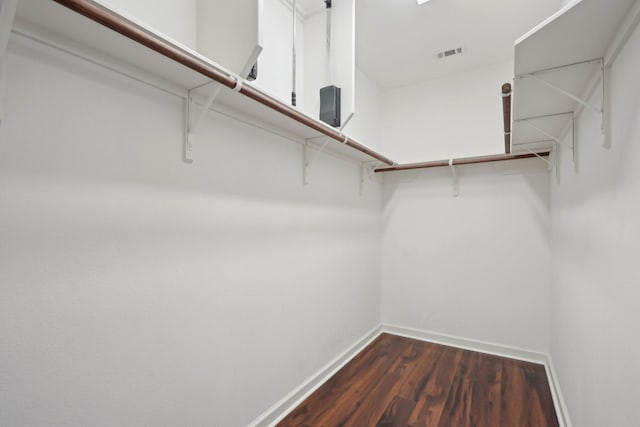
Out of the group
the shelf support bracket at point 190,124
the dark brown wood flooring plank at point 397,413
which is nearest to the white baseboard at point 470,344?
the dark brown wood flooring plank at point 397,413

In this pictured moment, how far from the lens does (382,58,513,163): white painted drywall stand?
2877 mm

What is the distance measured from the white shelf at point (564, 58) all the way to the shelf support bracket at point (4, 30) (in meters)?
1.47

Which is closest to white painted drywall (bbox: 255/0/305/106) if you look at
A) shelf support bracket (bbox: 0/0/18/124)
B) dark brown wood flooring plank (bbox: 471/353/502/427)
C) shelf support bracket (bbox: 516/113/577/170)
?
shelf support bracket (bbox: 0/0/18/124)

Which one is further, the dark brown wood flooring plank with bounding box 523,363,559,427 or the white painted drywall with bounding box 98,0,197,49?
the dark brown wood flooring plank with bounding box 523,363,559,427

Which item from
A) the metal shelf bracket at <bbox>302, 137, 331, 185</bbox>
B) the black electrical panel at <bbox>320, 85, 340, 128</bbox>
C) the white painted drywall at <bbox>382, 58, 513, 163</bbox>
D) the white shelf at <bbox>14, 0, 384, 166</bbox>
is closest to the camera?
the white shelf at <bbox>14, 0, 384, 166</bbox>

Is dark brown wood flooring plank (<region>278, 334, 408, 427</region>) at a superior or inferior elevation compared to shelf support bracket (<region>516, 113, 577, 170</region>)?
inferior

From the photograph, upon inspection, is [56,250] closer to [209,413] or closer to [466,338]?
[209,413]

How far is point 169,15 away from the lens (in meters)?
1.31

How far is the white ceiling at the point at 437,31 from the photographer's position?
214cm

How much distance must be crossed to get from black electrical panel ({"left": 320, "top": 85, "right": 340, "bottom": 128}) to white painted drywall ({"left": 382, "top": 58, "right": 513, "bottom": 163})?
5.15 feet

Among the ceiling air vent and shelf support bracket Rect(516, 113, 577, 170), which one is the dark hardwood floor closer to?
shelf support bracket Rect(516, 113, 577, 170)

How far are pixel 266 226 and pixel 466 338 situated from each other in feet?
8.01

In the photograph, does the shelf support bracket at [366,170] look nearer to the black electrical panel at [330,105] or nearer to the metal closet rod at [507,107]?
the black electrical panel at [330,105]

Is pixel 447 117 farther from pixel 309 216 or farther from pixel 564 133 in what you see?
pixel 309 216
